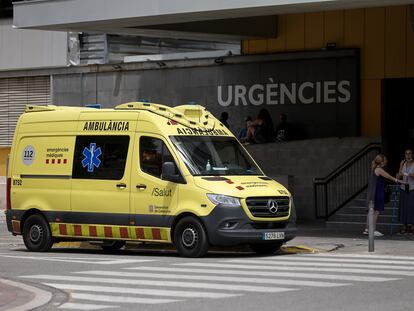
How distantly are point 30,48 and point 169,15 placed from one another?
506 inches

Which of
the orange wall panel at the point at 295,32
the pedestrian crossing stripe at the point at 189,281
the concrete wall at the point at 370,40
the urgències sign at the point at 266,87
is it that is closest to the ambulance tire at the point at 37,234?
the pedestrian crossing stripe at the point at 189,281

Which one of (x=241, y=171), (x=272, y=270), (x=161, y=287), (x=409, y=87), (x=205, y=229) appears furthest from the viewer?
(x=409, y=87)

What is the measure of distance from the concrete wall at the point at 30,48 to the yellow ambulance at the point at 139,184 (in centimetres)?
1452

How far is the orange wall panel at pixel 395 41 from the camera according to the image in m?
28.8

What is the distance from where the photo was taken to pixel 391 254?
19.5 m

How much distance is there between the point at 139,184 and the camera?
19406 mm

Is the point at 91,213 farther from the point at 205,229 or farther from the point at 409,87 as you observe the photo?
the point at 409,87

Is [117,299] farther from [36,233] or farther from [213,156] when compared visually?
[36,233]

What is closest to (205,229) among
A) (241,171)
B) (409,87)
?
(241,171)

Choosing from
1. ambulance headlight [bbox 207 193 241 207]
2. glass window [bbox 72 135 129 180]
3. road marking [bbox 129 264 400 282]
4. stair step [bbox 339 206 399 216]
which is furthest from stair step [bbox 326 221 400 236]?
road marking [bbox 129 264 400 282]

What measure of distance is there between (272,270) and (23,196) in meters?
6.84

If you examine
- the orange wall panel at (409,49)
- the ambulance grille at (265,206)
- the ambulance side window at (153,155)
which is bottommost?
the ambulance grille at (265,206)

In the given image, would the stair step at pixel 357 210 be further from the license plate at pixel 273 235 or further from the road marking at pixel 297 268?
the road marking at pixel 297 268

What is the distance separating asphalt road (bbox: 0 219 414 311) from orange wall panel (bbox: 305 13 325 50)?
455 inches
